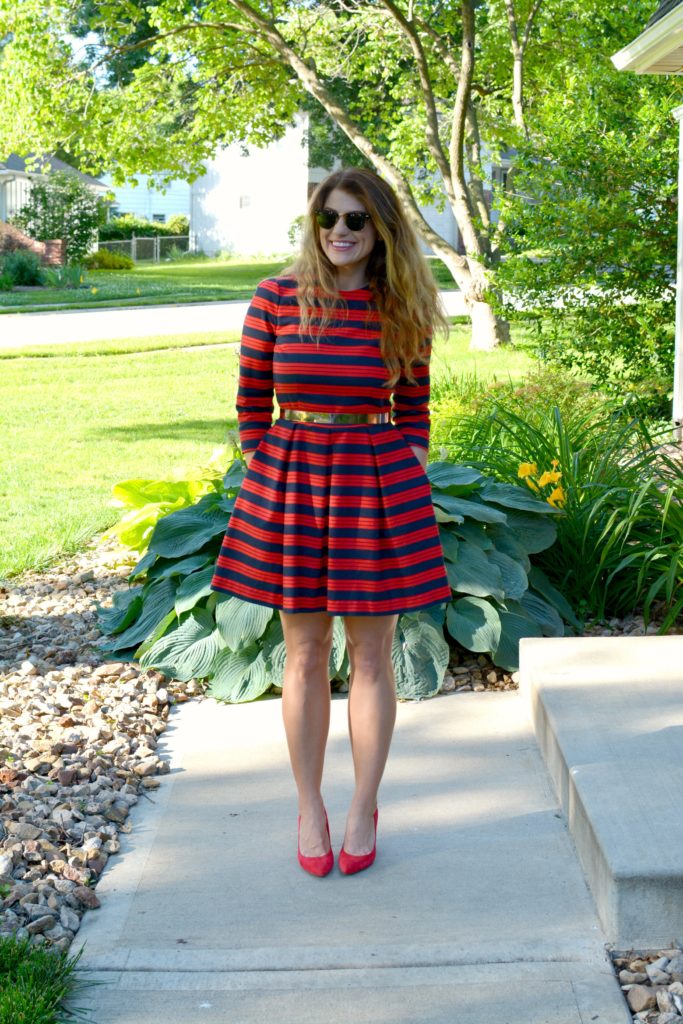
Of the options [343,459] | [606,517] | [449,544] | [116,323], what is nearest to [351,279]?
[343,459]

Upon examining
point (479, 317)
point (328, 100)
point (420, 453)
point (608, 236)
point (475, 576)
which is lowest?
point (475, 576)

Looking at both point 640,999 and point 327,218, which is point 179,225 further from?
point 640,999

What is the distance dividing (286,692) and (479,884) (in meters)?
0.68

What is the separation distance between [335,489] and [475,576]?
169 centimetres

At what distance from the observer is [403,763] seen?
3.85 m


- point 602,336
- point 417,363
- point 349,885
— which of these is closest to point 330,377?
point 417,363

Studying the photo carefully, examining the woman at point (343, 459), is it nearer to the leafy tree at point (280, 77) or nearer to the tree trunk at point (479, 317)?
the leafy tree at point (280, 77)

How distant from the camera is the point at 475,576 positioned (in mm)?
4543

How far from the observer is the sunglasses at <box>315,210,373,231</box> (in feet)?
9.67

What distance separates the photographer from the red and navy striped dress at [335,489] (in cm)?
296

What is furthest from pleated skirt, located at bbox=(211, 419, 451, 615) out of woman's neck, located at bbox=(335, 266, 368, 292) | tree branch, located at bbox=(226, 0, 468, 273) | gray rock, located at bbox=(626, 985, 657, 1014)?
tree branch, located at bbox=(226, 0, 468, 273)

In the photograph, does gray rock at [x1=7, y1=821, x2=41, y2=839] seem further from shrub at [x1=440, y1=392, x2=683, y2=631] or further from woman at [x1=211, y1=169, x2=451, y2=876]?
shrub at [x1=440, y1=392, x2=683, y2=631]

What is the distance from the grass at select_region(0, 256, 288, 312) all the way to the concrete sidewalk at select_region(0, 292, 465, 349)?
92 cm

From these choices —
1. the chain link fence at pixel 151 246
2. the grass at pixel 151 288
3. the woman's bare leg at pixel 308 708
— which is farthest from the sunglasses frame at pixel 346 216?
the chain link fence at pixel 151 246
